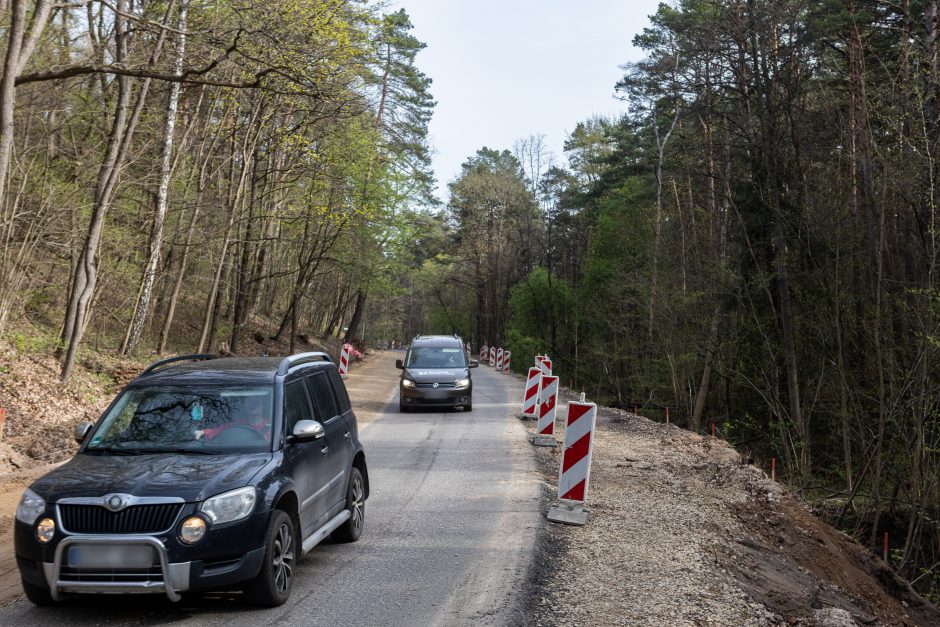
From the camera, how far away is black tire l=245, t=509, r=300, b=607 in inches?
215

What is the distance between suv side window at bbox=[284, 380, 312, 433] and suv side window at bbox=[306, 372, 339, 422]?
24 cm

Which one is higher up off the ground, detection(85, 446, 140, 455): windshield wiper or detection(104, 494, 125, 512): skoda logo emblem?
detection(85, 446, 140, 455): windshield wiper

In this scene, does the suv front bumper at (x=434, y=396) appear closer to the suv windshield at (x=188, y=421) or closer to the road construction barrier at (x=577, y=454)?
the road construction barrier at (x=577, y=454)

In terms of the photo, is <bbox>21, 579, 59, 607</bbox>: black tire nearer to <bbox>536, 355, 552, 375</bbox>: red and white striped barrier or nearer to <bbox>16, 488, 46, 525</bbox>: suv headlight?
<bbox>16, 488, 46, 525</bbox>: suv headlight

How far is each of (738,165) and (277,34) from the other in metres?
16.4

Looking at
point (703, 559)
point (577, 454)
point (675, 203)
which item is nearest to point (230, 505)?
point (703, 559)

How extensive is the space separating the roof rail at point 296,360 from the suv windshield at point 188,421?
32cm

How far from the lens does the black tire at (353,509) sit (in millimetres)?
7625

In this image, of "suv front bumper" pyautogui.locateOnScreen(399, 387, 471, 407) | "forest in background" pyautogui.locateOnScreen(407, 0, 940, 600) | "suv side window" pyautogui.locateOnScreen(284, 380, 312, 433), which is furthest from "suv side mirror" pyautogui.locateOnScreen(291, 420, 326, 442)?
"suv front bumper" pyautogui.locateOnScreen(399, 387, 471, 407)

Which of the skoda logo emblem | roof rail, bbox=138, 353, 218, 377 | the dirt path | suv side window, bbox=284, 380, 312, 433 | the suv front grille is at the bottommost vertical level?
the dirt path

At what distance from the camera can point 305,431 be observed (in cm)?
614

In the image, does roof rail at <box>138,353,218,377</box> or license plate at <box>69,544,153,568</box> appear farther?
roof rail at <box>138,353,218,377</box>

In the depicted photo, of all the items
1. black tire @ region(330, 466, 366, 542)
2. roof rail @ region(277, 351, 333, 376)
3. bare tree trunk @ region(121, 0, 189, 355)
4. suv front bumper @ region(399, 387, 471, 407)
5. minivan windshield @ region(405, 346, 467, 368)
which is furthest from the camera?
minivan windshield @ region(405, 346, 467, 368)

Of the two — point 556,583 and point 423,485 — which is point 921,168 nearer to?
point 423,485
